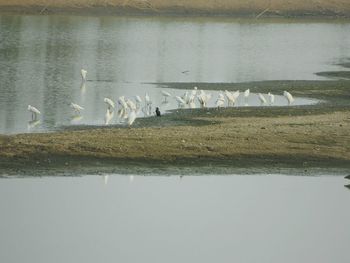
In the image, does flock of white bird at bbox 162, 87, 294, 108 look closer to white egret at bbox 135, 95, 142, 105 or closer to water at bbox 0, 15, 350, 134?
water at bbox 0, 15, 350, 134

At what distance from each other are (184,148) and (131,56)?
2445 cm

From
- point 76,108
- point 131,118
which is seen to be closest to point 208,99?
point 76,108

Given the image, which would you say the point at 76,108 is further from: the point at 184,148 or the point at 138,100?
the point at 184,148

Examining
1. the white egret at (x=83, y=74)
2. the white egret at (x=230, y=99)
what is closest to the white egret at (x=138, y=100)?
the white egret at (x=230, y=99)

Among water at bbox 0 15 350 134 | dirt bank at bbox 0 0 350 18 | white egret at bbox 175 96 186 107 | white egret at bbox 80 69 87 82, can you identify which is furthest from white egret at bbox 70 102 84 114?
dirt bank at bbox 0 0 350 18

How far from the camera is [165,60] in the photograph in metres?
42.6

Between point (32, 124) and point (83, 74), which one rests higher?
point (83, 74)

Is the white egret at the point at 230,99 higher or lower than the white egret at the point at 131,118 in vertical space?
higher

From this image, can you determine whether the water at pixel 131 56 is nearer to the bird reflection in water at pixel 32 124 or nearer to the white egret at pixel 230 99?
the bird reflection in water at pixel 32 124

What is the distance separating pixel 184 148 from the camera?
19.7m

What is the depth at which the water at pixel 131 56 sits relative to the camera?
2934 centimetres

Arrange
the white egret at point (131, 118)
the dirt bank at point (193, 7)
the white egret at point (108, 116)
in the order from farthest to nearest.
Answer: the dirt bank at point (193, 7)
the white egret at point (108, 116)
the white egret at point (131, 118)

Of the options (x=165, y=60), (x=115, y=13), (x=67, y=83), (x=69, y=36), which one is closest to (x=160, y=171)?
(x=67, y=83)

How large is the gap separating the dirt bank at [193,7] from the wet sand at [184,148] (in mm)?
37960
